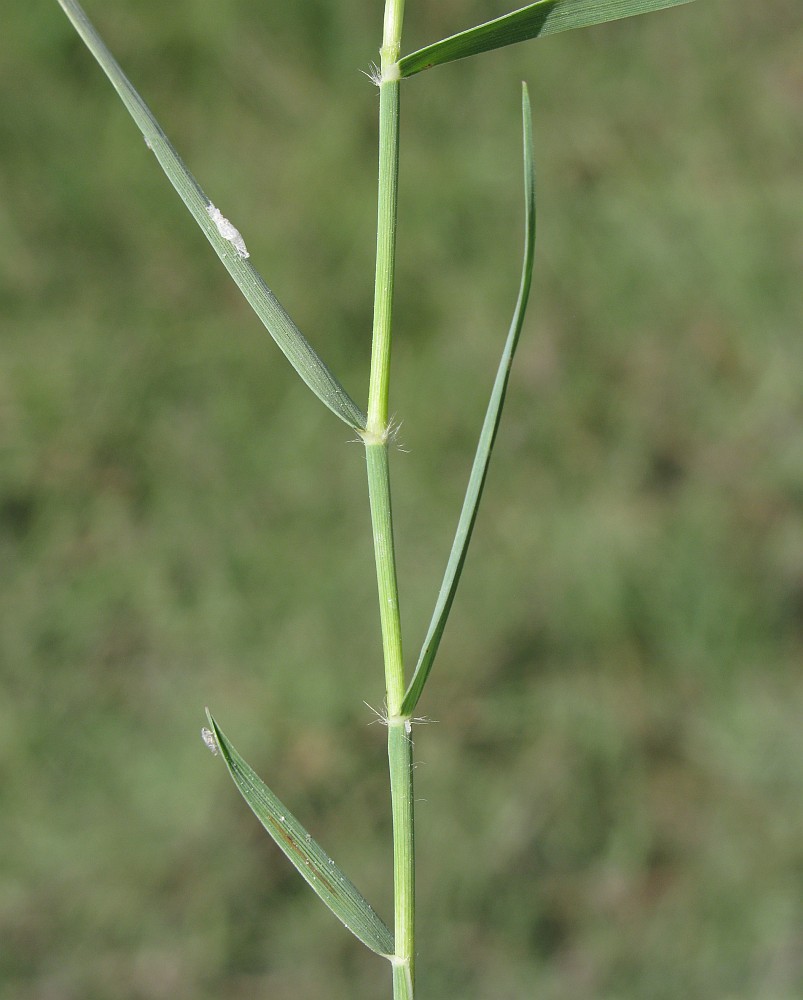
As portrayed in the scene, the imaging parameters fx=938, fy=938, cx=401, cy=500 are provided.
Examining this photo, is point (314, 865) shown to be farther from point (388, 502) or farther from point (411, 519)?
point (411, 519)

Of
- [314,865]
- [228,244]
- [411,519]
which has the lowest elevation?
[411,519]

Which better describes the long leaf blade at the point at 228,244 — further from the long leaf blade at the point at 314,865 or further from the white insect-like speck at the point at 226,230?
the long leaf blade at the point at 314,865

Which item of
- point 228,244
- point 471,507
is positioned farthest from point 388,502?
point 228,244

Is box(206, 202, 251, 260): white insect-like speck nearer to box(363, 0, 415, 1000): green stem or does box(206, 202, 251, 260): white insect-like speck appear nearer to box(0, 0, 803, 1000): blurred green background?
box(363, 0, 415, 1000): green stem

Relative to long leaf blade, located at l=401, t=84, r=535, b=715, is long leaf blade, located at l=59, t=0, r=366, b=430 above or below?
above

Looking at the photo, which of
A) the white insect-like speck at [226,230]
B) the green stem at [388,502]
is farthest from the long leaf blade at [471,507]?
the white insect-like speck at [226,230]

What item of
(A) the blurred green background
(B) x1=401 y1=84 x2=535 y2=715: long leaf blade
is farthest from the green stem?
(A) the blurred green background
